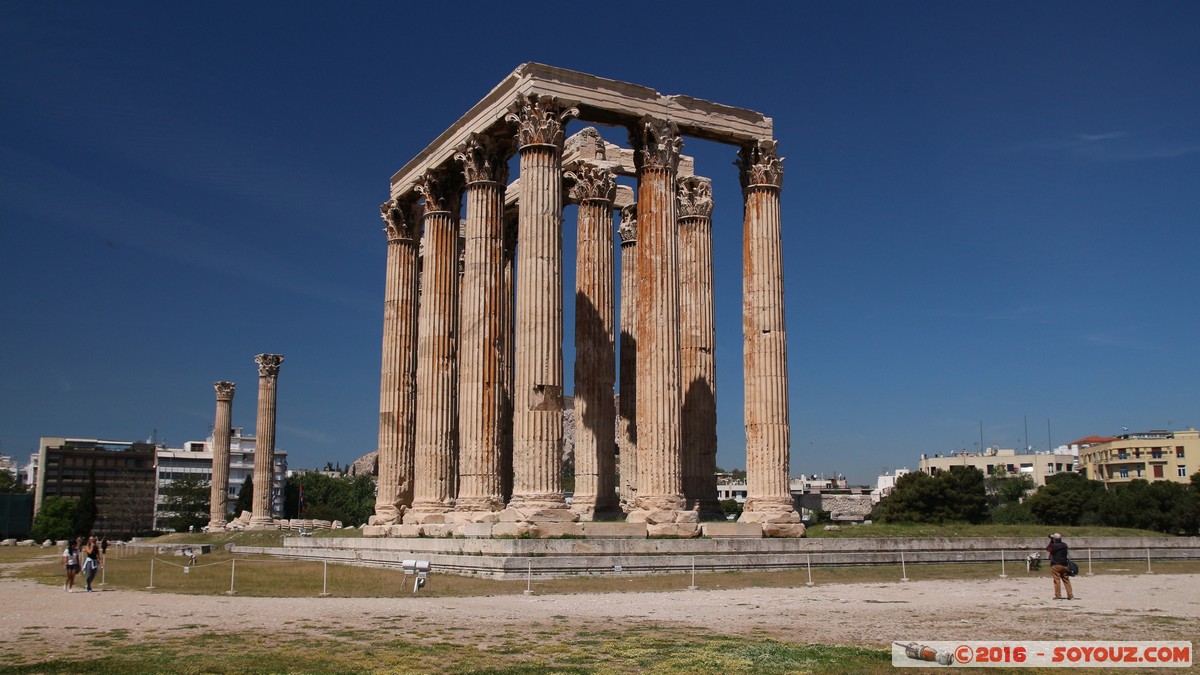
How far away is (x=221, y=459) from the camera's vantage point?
80.1m

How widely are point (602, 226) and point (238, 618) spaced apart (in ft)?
80.6

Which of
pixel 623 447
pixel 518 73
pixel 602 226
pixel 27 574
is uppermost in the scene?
pixel 518 73

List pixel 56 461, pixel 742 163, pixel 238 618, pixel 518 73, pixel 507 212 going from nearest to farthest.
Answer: pixel 238 618, pixel 518 73, pixel 742 163, pixel 507 212, pixel 56 461

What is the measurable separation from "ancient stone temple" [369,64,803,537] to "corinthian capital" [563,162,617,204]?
0.29 feet

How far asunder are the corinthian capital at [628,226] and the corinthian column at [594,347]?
345 cm

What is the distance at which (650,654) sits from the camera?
45.0ft

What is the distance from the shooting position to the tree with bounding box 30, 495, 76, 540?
11369cm

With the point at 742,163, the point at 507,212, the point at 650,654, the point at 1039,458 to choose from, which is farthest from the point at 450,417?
the point at 1039,458

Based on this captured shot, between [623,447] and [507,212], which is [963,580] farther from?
[507,212]

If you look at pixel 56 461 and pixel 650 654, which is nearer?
Result: pixel 650 654

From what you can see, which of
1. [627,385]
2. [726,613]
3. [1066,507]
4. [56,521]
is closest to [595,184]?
[627,385]

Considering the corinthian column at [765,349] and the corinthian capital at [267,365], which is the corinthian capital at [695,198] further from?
the corinthian capital at [267,365]

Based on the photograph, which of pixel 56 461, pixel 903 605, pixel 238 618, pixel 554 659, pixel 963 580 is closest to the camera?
pixel 554 659

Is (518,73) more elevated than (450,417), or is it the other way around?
(518,73)
